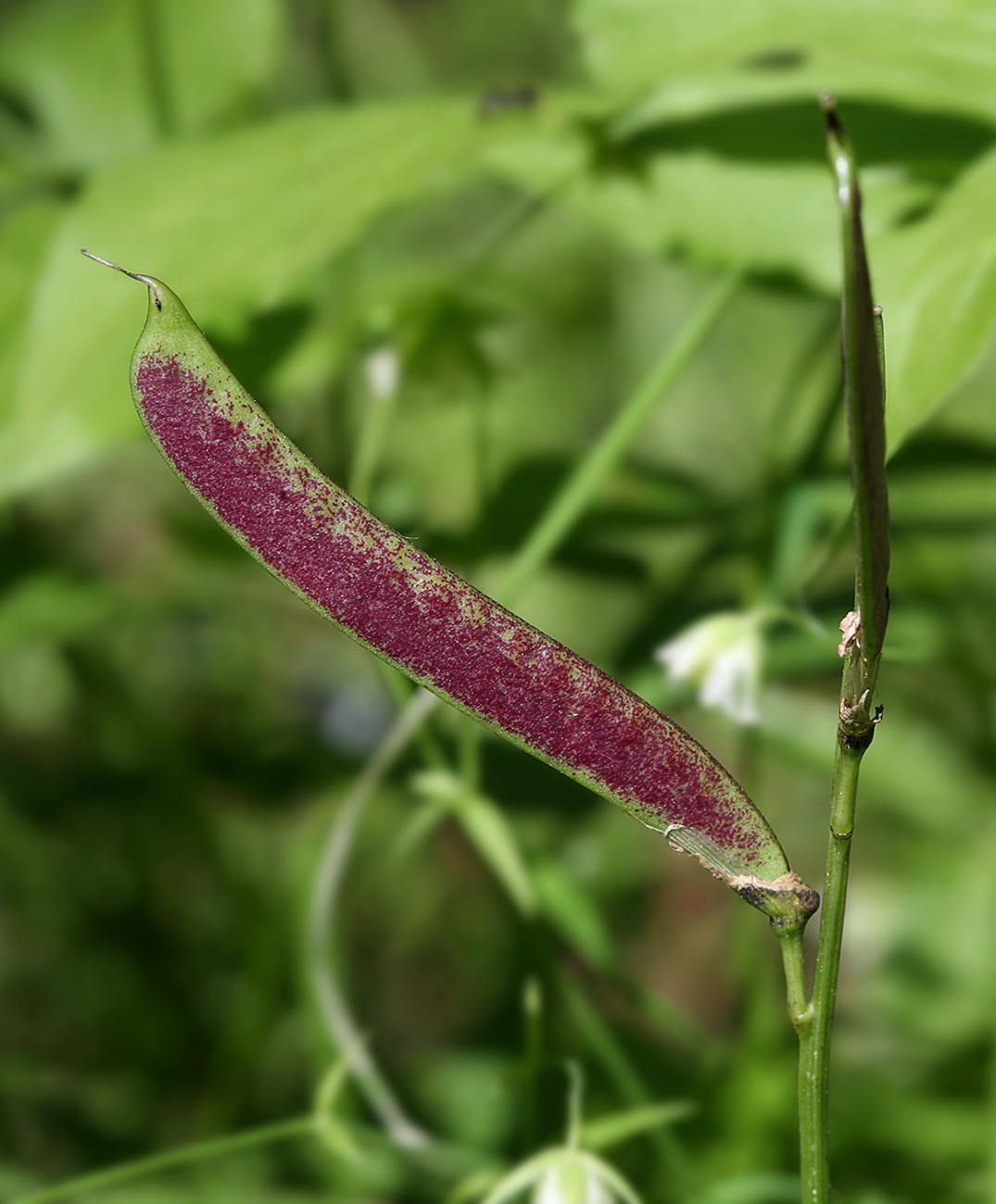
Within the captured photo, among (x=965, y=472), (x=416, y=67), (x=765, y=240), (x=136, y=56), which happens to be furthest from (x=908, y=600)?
(x=416, y=67)

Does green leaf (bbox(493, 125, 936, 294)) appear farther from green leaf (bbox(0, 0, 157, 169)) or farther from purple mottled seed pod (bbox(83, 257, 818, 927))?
purple mottled seed pod (bbox(83, 257, 818, 927))

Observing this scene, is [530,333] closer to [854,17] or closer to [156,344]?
[854,17]

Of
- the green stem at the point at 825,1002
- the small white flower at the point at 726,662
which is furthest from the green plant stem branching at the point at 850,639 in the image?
the small white flower at the point at 726,662

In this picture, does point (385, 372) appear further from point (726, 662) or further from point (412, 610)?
point (412, 610)

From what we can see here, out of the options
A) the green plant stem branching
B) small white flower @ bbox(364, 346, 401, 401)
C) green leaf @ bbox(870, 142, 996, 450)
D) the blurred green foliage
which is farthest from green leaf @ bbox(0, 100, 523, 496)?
the green plant stem branching

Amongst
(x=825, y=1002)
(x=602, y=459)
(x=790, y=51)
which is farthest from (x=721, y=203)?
(x=825, y=1002)

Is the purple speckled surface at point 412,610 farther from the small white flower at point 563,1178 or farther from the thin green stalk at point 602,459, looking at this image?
the thin green stalk at point 602,459
